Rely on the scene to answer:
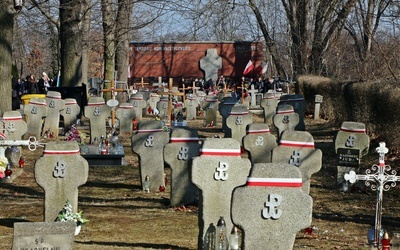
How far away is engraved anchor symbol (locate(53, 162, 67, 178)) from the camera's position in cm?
1320

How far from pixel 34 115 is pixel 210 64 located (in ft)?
131

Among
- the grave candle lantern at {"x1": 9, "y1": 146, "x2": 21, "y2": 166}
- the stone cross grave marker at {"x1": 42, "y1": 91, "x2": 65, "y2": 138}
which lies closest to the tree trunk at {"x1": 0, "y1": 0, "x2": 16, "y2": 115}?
the stone cross grave marker at {"x1": 42, "y1": 91, "x2": 65, "y2": 138}

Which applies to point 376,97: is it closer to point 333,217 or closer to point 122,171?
point 122,171

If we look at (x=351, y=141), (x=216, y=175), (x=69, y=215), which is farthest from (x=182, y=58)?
(x=216, y=175)

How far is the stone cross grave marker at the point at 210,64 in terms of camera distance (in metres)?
66.1

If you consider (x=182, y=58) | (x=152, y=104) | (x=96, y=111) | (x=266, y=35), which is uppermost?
(x=266, y=35)

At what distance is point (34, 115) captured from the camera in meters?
26.9

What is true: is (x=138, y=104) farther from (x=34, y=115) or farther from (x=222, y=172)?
(x=222, y=172)

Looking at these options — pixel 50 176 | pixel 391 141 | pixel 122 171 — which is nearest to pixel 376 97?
pixel 391 141

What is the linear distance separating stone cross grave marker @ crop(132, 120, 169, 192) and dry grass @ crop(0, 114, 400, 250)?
341 mm

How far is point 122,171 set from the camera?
→ 2095 cm

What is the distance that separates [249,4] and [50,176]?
1306 inches

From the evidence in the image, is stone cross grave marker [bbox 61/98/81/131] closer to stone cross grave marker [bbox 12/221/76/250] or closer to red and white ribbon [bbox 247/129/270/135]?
red and white ribbon [bbox 247/129/270/135]

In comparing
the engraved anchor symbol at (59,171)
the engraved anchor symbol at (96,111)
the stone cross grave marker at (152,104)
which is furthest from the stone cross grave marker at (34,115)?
the engraved anchor symbol at (59,171)
